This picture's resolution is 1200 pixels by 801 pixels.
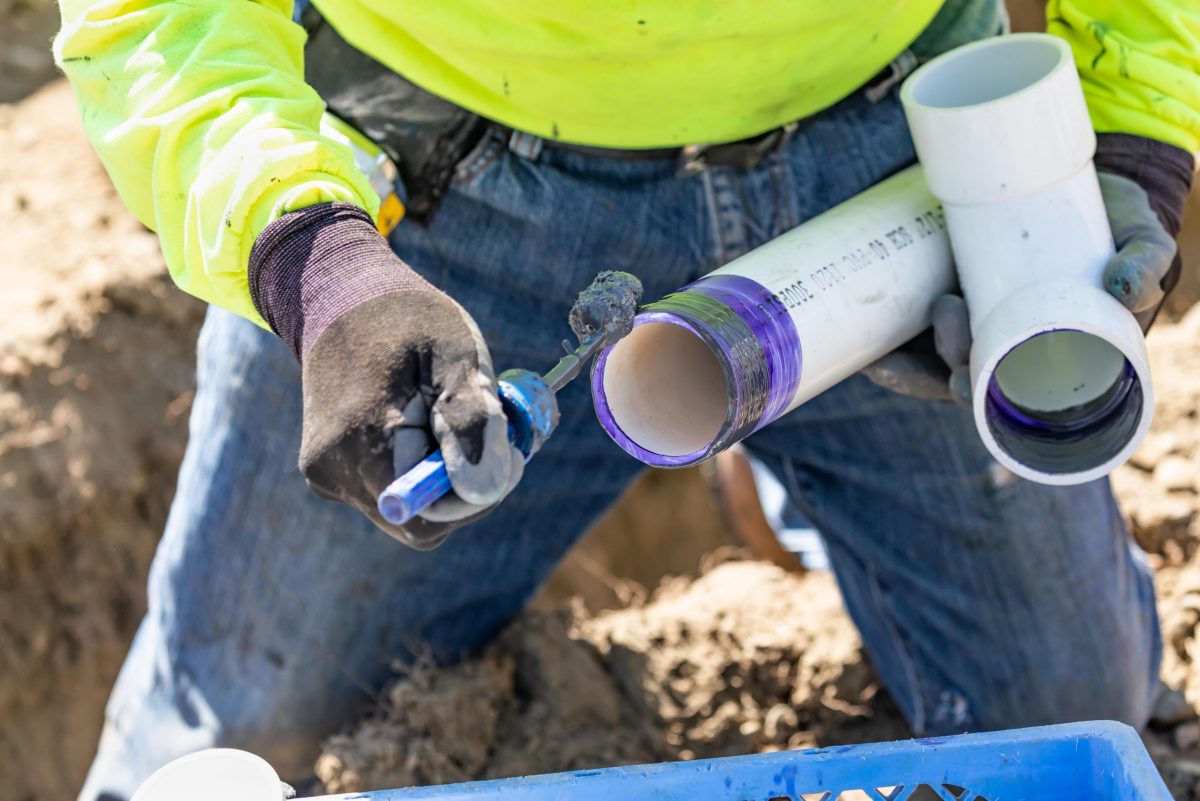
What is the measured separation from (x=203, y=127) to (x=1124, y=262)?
91 centimetres

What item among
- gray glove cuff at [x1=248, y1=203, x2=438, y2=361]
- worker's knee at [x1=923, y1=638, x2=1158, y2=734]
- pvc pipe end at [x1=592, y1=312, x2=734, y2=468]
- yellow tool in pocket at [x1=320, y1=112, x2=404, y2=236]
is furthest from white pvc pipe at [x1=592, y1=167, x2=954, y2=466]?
worker's knee at [x1=923, y1=638, x2=1158, y2=734]

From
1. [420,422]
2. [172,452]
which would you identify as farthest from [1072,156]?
[172,452]

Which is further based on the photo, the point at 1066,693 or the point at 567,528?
the point at 567,528

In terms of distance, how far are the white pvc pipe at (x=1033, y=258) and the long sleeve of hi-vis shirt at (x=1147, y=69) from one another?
0.24 metres

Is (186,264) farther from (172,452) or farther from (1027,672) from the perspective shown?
(172,452)

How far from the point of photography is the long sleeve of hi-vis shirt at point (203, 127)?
1.20m

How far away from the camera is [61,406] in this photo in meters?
2.70

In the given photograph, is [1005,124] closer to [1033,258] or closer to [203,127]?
[1033,258]

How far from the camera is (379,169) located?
1.54 meters

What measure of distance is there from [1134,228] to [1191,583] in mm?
998

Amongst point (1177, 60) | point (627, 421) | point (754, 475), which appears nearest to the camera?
point (627, 421)

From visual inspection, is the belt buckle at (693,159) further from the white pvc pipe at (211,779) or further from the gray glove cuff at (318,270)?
the white pvc pipe at (211,779)

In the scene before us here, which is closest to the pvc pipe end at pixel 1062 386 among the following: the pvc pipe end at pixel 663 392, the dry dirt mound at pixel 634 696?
the pvc pipe end at pixel 663 392

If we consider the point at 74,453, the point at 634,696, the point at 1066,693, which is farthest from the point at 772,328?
the point at 74,453
